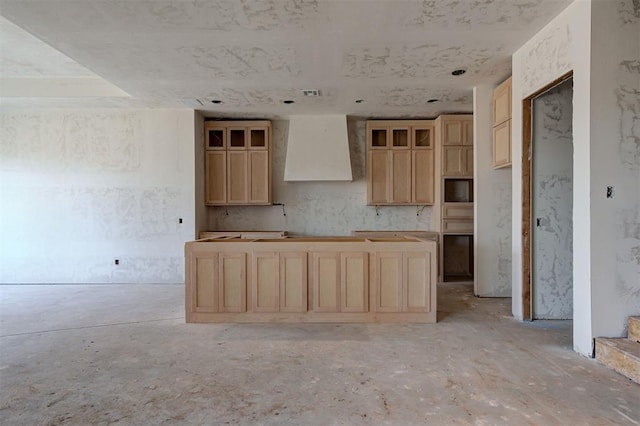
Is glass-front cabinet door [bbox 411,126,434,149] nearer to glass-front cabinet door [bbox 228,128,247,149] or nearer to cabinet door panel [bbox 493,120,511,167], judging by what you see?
cabinet door panel [bbox 493,120,511,167]

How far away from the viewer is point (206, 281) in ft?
11.5

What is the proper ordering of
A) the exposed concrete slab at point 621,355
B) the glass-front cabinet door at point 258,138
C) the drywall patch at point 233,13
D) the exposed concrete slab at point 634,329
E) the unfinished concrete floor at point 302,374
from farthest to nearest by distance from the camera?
the glass-front cabinet door at point 258,138 < the drywall patch at point 233,13 < the exposed concrete slab at point 634,329 < the exposed concrete slab at point 621,355 < the unfinished concrete floor at point 302,374

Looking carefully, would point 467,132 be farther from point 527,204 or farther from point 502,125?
point 527,204

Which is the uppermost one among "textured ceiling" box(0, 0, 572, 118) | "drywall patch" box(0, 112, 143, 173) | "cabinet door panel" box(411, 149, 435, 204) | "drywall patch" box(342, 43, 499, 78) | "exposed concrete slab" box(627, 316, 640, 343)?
"textured ceiling" box(0, 0, 572, 118)

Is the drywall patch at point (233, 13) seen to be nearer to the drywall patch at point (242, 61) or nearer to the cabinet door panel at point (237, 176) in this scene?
the drywall patch at point (242, 61)

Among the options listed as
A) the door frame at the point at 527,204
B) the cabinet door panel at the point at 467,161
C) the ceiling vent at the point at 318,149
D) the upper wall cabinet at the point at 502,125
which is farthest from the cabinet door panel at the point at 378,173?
the door frame at the point at 527,204

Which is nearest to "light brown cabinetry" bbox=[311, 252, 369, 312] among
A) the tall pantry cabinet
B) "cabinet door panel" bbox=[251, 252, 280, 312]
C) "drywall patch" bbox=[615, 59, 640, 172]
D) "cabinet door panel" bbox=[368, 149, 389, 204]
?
"cabinet door panel" bbox=[251, 252, 280, 312]

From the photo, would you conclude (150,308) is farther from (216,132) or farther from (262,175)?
(216,132)

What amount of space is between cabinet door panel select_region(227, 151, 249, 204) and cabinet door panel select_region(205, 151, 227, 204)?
0.28 feet

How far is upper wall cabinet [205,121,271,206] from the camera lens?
19.6 ft

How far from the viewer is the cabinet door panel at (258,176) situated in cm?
596

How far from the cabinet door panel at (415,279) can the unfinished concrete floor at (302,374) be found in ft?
0.90

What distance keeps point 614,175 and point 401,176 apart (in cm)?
354

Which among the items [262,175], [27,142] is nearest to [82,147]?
[27,142]
